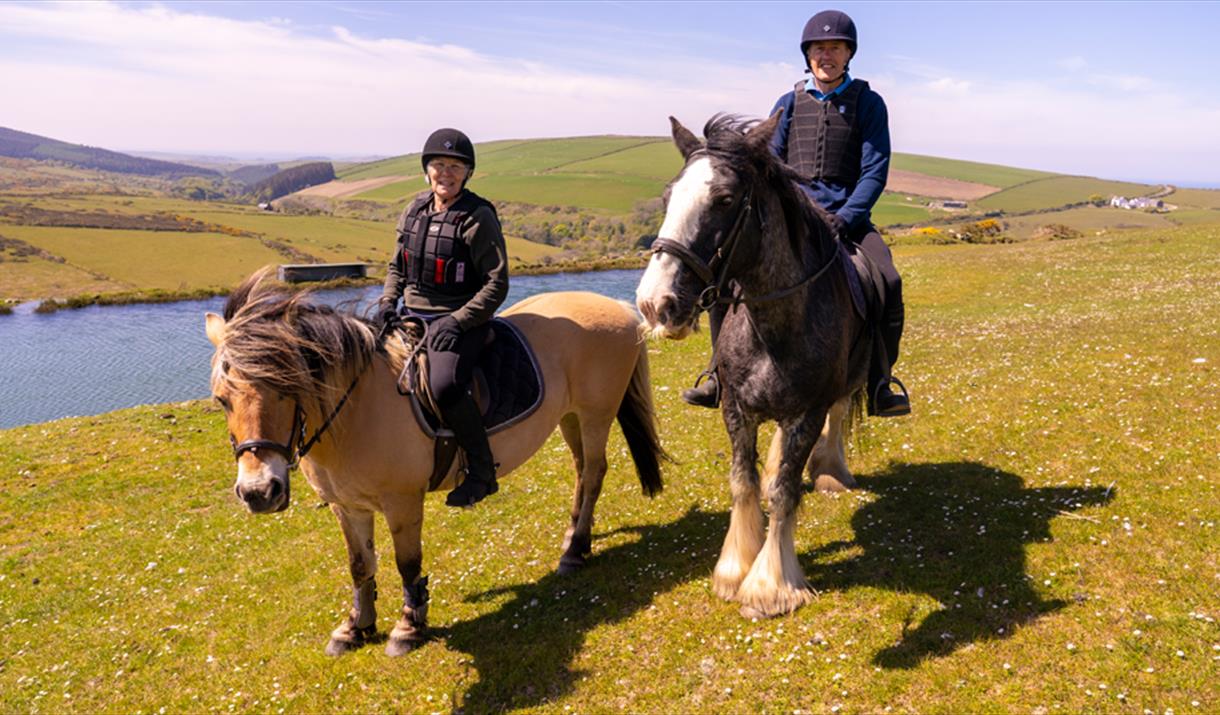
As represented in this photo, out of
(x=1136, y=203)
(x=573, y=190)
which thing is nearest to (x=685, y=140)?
(x=573, y=190)

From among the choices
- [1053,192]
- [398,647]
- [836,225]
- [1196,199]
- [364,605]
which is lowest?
[398,647]

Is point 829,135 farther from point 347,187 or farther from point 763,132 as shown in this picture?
point 347,187

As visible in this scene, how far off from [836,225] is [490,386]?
3.94 metres

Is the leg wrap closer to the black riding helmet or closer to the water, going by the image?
the black riding helmet

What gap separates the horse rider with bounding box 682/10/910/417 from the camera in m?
6.62

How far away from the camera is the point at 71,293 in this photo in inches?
2261

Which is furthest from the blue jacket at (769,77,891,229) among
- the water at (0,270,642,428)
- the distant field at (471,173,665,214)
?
the distant field at (471,173,665,214)

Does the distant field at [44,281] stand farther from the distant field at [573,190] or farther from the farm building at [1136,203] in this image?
the farm building at [1136,203]

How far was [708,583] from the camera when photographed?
7277 mm

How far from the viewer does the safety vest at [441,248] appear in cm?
649

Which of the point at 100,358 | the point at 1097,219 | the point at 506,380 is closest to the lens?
the point at 506,380

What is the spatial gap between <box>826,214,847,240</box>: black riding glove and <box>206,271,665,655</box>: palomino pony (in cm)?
219

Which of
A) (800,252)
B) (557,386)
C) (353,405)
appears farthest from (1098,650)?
(353,405)

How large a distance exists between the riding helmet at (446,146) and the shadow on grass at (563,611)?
4909mm
